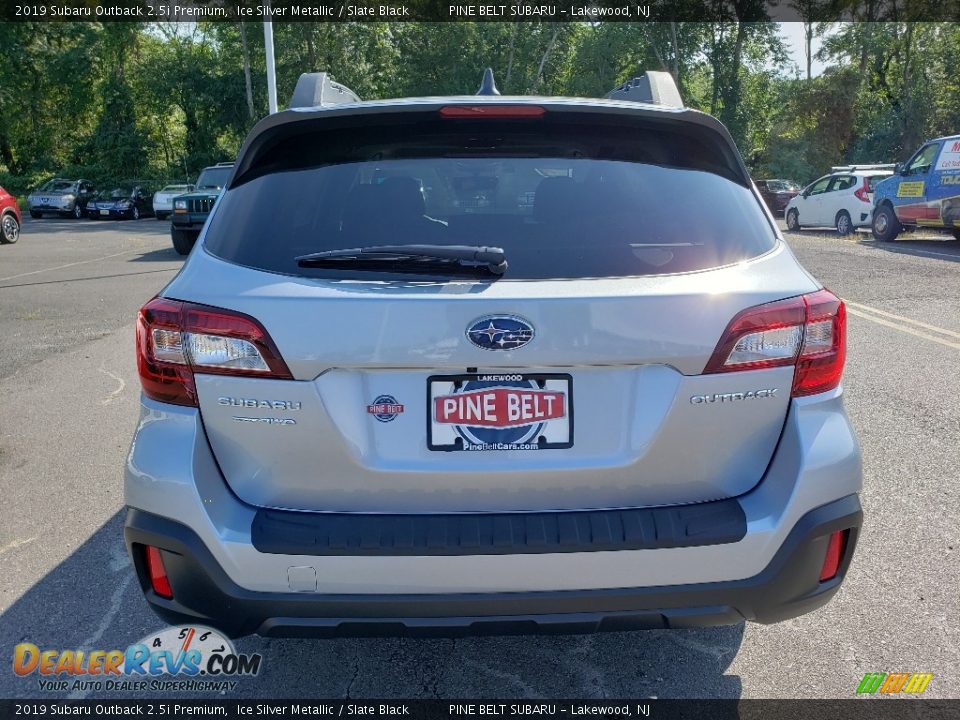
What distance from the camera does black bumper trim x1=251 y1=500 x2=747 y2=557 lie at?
2070 millimetres

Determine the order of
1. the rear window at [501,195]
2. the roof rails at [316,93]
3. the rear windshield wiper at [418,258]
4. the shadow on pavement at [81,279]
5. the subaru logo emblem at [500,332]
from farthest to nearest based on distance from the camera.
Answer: the shadow on pavement at [81,279] → the roof rails at [316,93] → the rear window at [501,195] → the rear windshield wiper at [418,258] → the subaru logo emblem at [500,332]

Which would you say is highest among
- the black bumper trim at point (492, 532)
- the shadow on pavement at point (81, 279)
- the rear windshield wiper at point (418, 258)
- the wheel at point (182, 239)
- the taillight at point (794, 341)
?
the rear windshield wiper at point (418, 258)

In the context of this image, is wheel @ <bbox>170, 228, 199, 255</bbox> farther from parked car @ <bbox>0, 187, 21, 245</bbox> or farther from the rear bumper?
the rear bumper

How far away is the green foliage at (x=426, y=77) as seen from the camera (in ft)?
141

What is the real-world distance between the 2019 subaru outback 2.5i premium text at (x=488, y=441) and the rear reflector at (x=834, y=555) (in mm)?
16

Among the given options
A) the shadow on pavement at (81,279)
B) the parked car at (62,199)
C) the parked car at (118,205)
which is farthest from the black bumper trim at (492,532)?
the parked car at (62,199)

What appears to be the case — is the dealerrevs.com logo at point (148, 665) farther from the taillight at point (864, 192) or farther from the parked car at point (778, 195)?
the parked car at point (778, 195)

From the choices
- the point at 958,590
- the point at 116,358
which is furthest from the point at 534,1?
the point at 958,590

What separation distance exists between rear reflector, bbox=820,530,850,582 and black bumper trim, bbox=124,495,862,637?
38 mm

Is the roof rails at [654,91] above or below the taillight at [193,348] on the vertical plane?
above

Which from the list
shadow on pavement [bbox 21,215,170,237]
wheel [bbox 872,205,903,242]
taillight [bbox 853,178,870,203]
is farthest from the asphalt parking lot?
shadow on pavement [bbox 21,215,170,237]

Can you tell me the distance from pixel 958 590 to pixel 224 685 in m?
2.74

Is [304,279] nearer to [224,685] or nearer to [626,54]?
[224,685]

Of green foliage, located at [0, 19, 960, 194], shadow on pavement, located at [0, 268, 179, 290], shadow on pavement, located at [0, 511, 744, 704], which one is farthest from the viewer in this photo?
green foliage, located at [0, 19, 960, 194]
